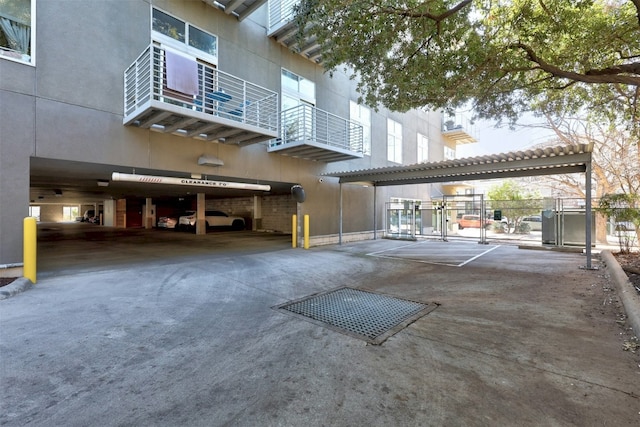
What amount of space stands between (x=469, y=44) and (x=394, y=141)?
10778mm

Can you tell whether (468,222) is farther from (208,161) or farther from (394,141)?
(208,161)

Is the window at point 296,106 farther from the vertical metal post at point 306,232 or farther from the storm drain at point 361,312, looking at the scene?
the storm drain at point 361,312

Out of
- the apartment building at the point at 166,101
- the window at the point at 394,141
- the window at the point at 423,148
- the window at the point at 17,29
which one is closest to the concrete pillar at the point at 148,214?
the apartment building at the point at 166,101

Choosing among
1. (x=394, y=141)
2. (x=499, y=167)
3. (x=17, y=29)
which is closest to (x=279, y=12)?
(x=17, y=29)

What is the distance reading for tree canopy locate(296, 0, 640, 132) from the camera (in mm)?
5684

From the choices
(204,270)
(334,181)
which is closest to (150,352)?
(204,270)

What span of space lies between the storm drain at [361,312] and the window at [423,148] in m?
15.9

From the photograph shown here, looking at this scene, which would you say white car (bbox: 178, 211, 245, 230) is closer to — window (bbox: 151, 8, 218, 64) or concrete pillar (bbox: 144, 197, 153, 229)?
concrete pillar (bbox: 144, 197, 153, 229)

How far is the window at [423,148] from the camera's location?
19597mm

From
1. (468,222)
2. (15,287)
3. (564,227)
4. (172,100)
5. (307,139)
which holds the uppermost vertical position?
(172,100)

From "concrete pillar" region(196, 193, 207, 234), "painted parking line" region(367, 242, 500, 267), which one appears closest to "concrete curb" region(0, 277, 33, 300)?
"painted parking line" region(367, 242, 500, 267)

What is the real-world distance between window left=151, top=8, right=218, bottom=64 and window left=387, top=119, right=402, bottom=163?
34.0ft

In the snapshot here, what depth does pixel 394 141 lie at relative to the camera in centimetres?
1706

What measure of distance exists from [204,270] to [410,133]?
607 inches
